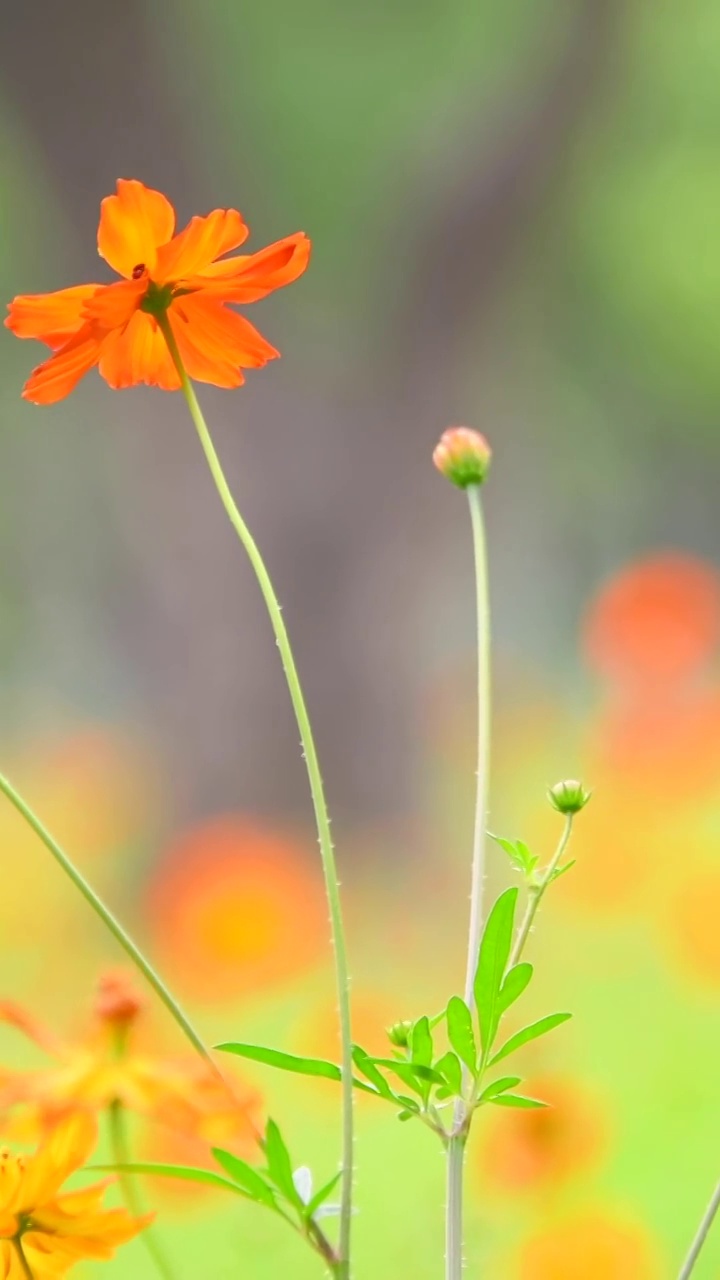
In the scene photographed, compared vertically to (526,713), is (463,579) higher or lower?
higher

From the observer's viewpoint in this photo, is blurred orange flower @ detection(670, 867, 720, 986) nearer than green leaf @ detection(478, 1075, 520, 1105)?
No

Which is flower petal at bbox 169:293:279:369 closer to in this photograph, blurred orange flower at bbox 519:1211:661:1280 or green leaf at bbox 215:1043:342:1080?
green leaf at bbox 215:1043:342:1080

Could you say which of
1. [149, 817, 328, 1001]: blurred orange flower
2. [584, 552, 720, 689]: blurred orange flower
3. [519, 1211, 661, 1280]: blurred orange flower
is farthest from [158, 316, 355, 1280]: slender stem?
[584, 552, 720, 689]: blurred orange flower

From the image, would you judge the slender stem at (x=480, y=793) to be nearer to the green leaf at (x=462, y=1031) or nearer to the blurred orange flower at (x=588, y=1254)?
the green leaf at (x=462, y=1031)

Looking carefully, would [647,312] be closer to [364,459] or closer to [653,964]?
[364,459]

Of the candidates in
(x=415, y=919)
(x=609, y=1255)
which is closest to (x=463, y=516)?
(x=415, y=919)
